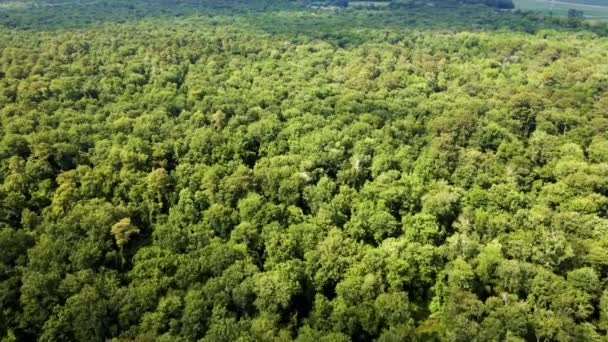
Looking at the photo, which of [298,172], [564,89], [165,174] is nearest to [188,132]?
[165,174]

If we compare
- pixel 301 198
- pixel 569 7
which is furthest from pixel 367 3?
pixel 301 198

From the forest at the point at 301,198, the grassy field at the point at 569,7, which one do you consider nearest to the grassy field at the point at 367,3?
the grassy field at the point at 569,7

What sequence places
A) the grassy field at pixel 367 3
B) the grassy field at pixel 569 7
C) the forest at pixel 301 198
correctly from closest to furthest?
the forest at pixel 301 198 < the grassy field at pixel 569 7 < the grassy field at pixel 367 3

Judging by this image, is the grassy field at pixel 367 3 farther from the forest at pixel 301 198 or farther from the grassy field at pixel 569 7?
the forest at pixel 301 198

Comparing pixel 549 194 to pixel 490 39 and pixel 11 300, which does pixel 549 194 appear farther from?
pixel 490 39

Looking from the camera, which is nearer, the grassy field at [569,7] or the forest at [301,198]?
the forest at [301,198]

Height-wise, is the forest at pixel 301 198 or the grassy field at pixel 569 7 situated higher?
the grassy field at pixel 569 7

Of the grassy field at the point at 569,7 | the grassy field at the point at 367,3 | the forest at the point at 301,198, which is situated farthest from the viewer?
the grassy field at the point at 367,3

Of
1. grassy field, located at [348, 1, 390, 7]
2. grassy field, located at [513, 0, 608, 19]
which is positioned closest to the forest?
grassy field, located at [513, 0, 608, 19]

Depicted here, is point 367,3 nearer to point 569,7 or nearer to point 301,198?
point 569,7
